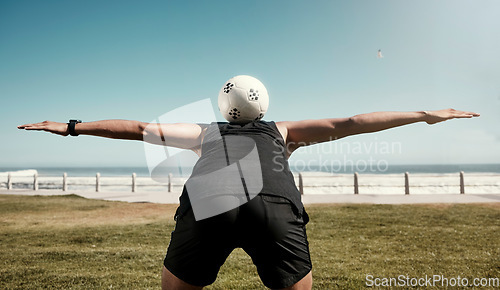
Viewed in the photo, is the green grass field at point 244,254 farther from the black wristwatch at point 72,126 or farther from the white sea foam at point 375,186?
the white sea foam at point 375,186

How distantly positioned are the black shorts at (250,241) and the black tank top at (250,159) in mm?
63

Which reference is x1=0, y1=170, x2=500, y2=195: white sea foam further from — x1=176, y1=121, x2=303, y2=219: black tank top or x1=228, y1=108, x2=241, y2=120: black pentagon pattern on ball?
x1=176, y1=121, x2=303, y2=219: black tank top

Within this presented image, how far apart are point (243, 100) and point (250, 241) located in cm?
95

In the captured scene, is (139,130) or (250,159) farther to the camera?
(139,130)

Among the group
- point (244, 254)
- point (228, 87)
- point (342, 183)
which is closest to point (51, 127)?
point (228, 87)

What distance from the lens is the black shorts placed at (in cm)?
184

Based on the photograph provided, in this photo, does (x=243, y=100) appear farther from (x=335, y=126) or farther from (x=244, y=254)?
(x=244, y=254)

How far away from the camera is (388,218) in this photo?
34.6 ft

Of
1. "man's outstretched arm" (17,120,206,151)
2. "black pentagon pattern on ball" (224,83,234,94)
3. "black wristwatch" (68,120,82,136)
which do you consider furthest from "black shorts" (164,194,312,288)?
"black wristwatch" (68,120,82,136)

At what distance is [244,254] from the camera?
6.72 metres

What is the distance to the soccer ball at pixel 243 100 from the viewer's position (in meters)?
2.35

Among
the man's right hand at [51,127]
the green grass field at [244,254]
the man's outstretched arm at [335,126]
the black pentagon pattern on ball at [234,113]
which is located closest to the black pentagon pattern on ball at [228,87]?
the black pentagon pattern on ball at [234,113]

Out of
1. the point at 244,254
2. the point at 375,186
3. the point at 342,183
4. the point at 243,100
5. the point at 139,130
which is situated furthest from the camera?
the point at 342,183

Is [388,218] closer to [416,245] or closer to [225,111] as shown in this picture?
[416,245]
